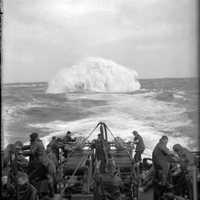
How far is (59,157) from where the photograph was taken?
5.46 meters

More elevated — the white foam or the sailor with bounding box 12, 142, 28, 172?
the white foam

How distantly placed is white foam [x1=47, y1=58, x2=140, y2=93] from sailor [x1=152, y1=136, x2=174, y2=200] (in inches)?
309

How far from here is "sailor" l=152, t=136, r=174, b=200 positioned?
4023mm

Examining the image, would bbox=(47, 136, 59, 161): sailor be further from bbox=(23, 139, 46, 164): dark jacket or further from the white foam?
the white foam

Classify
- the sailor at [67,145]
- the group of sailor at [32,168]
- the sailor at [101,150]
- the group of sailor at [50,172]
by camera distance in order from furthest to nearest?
the sailor at [67,145] < the sailor at [101,150] < the group of sailor at [32,168] < the group of sailor at [50,172]

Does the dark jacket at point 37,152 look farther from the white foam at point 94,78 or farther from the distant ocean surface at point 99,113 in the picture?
the white foam at point 94,78

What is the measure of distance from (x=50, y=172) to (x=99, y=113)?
10.3 metres

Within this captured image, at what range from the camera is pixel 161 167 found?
4059 millimetres

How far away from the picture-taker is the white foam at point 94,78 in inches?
499

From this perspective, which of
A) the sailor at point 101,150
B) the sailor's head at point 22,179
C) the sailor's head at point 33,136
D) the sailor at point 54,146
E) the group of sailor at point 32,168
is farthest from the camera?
the sailor at point 54,146

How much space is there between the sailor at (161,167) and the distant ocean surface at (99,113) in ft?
22.8

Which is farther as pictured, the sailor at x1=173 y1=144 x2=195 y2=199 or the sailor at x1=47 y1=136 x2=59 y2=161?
the sailor at x1=47 y1=136 x2=59 y2=161

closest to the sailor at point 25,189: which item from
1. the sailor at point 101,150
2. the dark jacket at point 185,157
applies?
the sailor at point 101,150

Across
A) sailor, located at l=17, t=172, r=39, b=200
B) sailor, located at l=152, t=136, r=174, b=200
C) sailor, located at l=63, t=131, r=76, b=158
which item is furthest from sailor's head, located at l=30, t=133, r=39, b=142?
sailor, located at l=63, t=131, r=76, b=158
